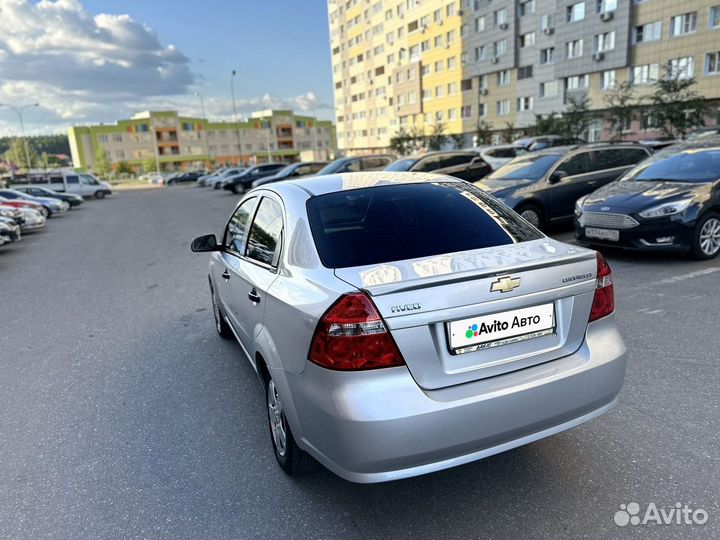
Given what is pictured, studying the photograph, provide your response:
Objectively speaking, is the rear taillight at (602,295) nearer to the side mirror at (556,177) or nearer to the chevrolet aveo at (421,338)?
the chevrolet aveo at (421,338)

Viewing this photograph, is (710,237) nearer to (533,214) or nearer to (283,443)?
(533,214)

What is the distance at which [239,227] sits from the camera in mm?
4051

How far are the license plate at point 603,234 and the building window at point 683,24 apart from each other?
35.3 metres

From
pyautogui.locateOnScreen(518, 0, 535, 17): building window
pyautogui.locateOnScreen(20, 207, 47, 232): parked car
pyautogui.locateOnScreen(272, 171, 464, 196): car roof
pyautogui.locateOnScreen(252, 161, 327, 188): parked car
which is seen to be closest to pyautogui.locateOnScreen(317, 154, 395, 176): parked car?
pyautogui.locateOnScreen(252, 161, 327, 188): parked car

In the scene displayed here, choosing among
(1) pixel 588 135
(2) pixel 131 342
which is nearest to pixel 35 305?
(2) pixel 131 342

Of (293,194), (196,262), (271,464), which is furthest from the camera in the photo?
(196,262)

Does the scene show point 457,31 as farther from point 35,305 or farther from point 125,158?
point 125,158

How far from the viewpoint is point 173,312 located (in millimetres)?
6305

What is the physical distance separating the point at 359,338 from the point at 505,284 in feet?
2.32

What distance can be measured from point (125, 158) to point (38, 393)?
11985cm

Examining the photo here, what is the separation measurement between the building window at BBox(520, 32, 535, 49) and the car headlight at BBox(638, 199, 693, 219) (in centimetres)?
4577

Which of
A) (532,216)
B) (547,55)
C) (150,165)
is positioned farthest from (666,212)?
(150,165)

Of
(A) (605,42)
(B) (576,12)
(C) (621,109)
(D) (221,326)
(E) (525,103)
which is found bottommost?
(D) (221,326)

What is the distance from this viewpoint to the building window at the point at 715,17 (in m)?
32.3
